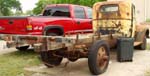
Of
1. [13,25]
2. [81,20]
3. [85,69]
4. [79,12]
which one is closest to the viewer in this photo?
[85,69]

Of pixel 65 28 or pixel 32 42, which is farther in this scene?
pixel 65 28

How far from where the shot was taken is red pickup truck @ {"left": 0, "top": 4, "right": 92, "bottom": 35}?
11.4 metres

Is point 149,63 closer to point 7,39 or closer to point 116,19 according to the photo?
point 116,19

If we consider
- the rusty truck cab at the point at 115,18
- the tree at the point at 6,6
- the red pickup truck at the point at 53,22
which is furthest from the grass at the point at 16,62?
the tree at the point at 6,6

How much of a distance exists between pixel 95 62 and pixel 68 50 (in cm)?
75

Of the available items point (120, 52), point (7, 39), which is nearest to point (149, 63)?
point (120, 52)

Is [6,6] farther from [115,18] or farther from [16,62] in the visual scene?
[16,62]

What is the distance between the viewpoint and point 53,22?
39.2 feet

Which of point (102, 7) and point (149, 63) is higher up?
point (102, 7)

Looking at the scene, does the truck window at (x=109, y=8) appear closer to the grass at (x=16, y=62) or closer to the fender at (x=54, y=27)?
the fender at (x=54, y=27)

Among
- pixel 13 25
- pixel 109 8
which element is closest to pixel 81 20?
pixel 109 8

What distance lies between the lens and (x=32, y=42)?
8477 mm

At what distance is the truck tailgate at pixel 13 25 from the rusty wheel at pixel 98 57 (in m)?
3.19

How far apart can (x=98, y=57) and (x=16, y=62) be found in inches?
118
